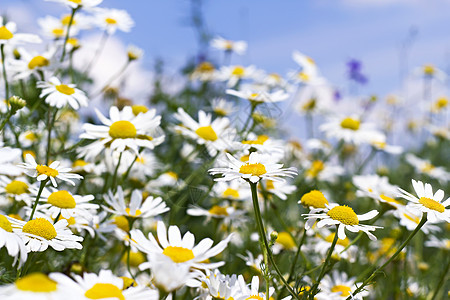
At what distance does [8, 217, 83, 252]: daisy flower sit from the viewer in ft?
2.98

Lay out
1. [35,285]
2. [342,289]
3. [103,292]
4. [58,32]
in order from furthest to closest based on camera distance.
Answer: [58,32], [342,289], [103,292], [35,285]

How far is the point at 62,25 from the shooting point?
2.09m

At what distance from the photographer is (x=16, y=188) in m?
1.29

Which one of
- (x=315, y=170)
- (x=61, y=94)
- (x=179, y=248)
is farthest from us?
(x=315, y=170)

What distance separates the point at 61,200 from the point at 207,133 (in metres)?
0.50

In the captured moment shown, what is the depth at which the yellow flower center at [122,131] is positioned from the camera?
1.28 metres

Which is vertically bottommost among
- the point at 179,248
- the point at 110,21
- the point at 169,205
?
the point at 169,205

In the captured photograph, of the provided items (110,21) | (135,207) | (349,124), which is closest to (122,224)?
(135,207)

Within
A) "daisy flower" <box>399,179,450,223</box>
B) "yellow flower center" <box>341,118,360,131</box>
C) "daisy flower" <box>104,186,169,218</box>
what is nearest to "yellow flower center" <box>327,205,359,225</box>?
"daisy flower" <box>399,179,450,223</box>

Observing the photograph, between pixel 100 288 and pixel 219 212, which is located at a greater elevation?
pixel 100 288

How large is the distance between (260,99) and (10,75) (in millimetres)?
929

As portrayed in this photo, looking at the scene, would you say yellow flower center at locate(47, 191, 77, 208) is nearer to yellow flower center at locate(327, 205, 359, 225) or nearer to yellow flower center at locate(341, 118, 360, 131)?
yellow flower center at locate(327, 205, 359, 225)

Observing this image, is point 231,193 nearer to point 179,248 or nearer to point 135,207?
point 135,207

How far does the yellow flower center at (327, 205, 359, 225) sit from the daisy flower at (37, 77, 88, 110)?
80 cm
